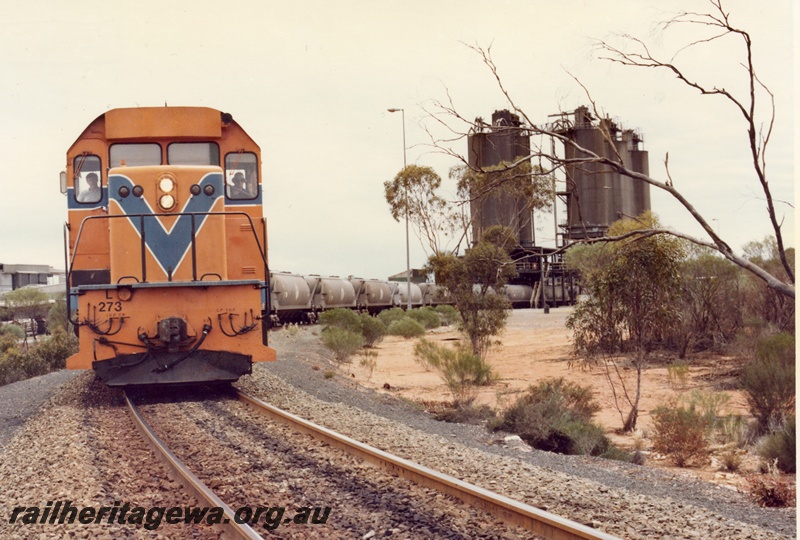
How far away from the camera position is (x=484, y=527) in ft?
15.4

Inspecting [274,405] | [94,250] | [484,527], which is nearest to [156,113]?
[94,250]

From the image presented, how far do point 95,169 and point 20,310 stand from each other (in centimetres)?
5294

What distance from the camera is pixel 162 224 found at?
10.3m

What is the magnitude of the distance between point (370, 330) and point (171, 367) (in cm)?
2074

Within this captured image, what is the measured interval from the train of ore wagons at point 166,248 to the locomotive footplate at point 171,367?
0.04 ft

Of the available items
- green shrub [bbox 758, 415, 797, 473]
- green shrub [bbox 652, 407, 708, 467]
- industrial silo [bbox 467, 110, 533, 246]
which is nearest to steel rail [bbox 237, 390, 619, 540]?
industrial silo [bbox 467, 110, 533, 246]

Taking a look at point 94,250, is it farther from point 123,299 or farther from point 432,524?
point 432,524

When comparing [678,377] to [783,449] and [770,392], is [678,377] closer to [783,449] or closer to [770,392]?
[770,392]

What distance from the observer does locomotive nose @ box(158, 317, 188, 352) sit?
9.49 metres

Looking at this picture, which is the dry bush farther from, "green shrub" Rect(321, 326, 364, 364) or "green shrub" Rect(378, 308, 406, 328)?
"green shrub" Rect(378, 308, 406, 328)

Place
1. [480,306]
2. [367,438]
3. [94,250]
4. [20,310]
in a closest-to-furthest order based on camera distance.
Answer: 1. [367,438]
2. [94,250]
3. [480,306]
4. [20,310]

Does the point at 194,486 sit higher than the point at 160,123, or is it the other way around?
the point at 160,123

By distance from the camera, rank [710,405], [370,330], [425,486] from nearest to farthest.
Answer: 1. [425,486]
2. [710,405]
3. [370,330]

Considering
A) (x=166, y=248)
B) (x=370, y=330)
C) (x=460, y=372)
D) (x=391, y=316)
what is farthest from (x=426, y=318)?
(x=166, y=248)
